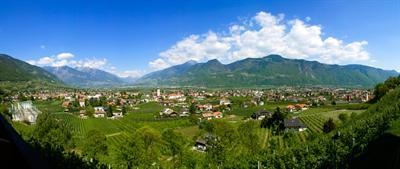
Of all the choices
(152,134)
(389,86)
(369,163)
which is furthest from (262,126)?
(369,163)

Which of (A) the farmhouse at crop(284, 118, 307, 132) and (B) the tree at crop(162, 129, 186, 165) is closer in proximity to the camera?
(B) the tree at crop(162, 129, 186, 165)

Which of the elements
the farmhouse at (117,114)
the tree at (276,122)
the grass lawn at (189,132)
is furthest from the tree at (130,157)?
the farmhouse at (117,114)

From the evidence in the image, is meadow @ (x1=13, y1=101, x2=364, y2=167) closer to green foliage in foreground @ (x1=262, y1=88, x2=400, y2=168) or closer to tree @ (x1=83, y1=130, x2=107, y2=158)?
tree @ (x1=83, y1=130, x2=107, y2=158)

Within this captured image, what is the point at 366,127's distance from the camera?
18672 mm

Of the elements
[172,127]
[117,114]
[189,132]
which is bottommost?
[117,114]

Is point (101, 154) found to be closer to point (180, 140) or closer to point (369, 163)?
point (180, 140)

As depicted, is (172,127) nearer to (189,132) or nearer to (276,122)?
(189,132)

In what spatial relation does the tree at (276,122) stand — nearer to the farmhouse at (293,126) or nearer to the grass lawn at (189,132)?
the farmhouse at (293,126)

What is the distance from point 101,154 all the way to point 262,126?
3999cm

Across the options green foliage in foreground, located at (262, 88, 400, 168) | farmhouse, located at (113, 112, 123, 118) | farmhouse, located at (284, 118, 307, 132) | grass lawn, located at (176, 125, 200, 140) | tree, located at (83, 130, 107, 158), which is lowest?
farmhouse, located at (113, 112, 123, 118)

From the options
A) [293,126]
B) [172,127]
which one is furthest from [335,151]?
[172,127]

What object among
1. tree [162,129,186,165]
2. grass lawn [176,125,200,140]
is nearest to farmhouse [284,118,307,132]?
grass lawn [176,125,200,140]

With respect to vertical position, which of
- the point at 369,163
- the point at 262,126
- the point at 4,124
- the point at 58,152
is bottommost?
the point at 262,126

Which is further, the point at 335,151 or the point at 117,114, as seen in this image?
the point at 117,114
